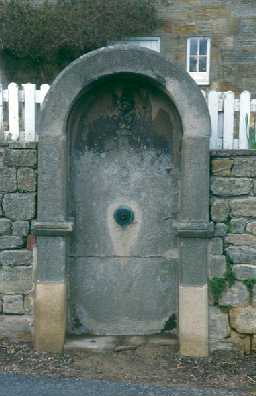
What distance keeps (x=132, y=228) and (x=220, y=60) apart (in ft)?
32.1

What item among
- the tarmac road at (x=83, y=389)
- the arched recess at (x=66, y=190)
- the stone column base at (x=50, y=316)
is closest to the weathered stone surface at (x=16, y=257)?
the arched recess at (x=66, y=190)

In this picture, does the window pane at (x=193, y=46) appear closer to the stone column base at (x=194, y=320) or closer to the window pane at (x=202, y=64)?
the window pane at (x=202, y=64)

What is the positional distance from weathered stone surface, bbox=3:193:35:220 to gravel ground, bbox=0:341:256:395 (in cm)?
124

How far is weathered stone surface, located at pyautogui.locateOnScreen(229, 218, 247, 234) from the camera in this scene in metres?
4.57

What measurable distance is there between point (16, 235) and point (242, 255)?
6.94ft

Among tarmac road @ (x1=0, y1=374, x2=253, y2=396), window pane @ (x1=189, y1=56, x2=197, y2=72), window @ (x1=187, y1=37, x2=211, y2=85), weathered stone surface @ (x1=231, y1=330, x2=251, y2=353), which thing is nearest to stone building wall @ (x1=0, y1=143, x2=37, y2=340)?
tarmac road @ (x1=0, y1=374, x2=253, y2=396)

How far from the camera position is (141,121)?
4852 mm

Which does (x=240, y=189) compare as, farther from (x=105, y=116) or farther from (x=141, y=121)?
(x=105, y=116)

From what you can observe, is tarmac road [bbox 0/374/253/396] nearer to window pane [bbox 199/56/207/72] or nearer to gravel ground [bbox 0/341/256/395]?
gravel ground [bbox 0/341/256/395]

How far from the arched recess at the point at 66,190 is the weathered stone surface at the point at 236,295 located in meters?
0.21

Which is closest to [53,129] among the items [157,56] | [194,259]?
[157,56]

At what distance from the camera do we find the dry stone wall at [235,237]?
4.57 m

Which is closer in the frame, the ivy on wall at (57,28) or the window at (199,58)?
the ivy on wall at (57,28)

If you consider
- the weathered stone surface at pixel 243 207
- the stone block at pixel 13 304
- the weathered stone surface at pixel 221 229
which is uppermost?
the weathered stone surface at pixel 243 207
